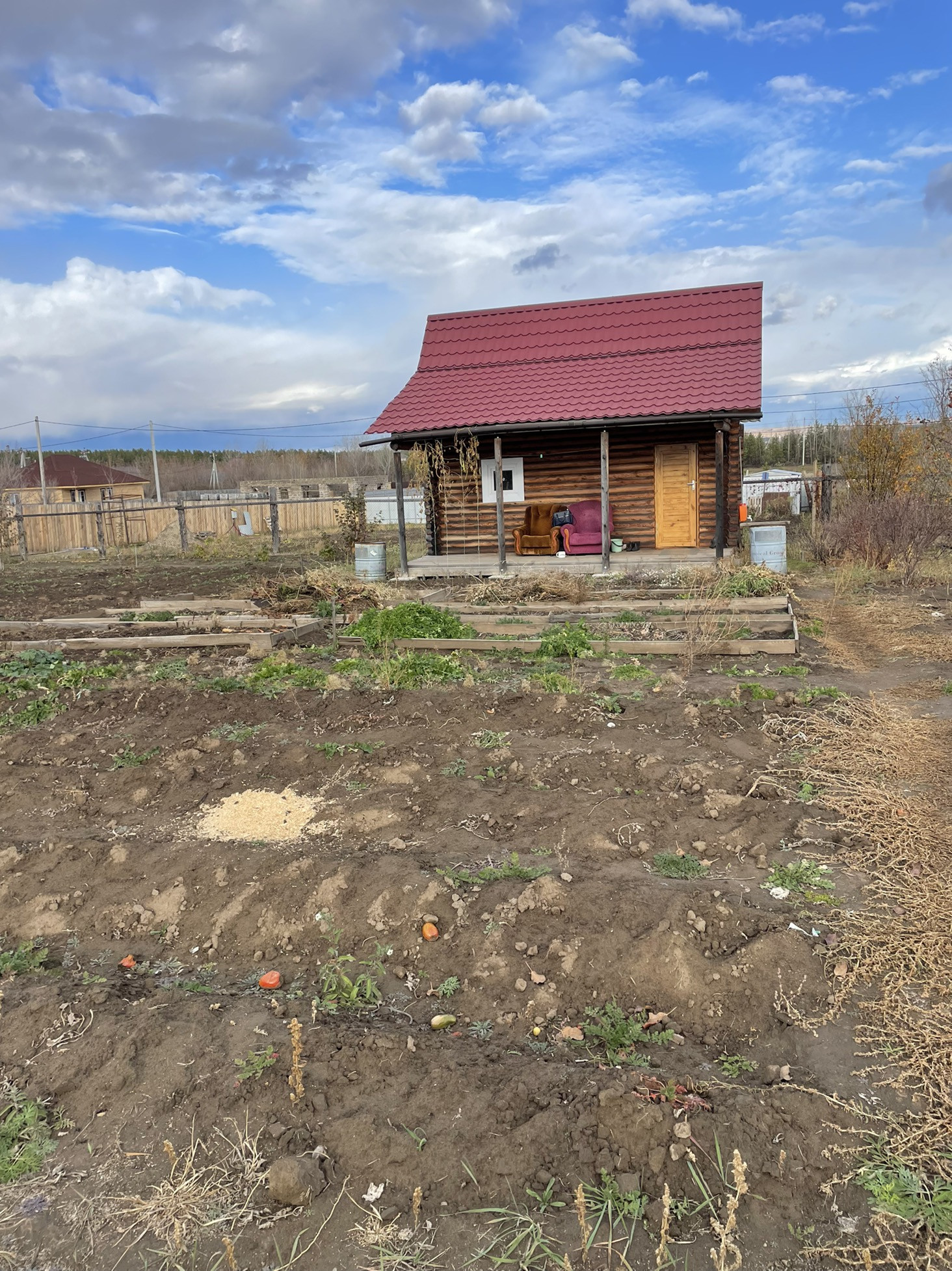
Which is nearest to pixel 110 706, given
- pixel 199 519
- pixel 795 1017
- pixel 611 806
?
pixel 611 806

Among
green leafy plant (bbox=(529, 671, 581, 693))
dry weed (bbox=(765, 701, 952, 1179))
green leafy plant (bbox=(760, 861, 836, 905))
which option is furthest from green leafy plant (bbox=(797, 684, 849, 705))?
green leafy plant (bbox=(760, 861, 836, 905))

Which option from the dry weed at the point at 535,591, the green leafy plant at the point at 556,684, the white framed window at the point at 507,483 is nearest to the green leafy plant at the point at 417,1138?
the green leafy plant at the point at 556,684

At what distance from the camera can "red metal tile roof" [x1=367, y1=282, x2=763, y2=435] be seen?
16.1 meters

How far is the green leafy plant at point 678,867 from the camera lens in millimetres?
4387

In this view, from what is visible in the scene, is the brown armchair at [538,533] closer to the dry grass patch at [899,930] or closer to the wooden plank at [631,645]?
the wooden plank at [631,645]

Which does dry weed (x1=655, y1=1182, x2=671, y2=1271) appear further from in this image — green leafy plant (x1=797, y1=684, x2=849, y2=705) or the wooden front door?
the wooden front door

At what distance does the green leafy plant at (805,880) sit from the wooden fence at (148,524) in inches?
753

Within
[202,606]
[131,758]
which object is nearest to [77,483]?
[202,606]

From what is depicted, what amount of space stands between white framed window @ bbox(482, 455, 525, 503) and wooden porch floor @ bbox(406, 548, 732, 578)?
1.56 metres

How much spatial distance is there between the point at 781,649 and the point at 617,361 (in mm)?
10411

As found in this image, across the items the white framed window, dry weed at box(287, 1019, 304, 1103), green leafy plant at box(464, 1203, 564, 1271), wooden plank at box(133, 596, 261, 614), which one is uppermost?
the white framed window

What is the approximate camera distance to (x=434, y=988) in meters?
3.71

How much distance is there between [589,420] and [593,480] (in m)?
2.55

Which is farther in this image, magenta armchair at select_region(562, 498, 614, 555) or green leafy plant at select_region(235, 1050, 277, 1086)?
magenta armchair at select_region(562, 498, 614, 555)
